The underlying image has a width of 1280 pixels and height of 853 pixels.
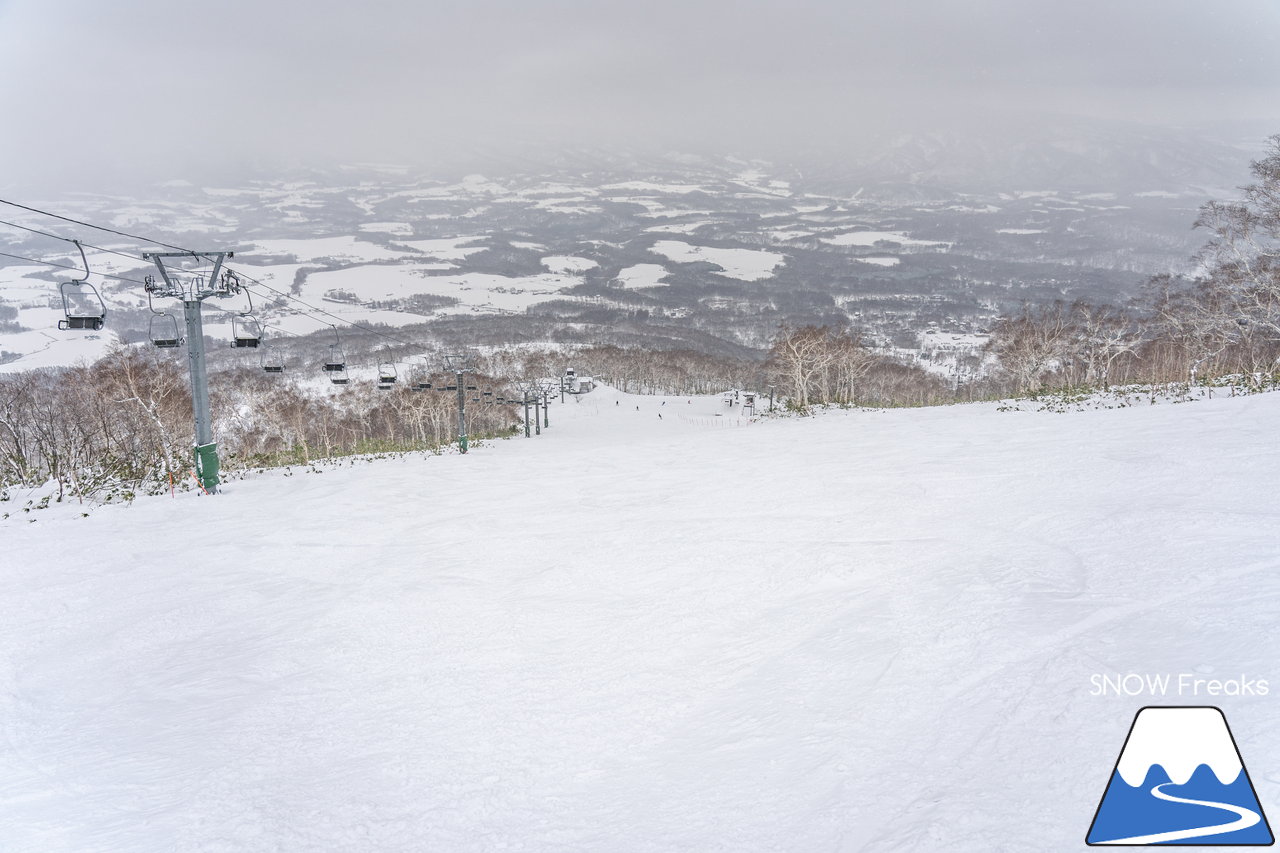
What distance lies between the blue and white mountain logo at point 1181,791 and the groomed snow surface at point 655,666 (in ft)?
0.42

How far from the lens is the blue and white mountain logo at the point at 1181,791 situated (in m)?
2.82

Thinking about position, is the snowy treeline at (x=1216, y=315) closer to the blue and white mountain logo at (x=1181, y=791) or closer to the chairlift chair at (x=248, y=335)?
the blue and white mountain logo at (x=1181, y=791)

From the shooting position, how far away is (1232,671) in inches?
153

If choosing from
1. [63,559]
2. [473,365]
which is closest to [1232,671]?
[63,559]

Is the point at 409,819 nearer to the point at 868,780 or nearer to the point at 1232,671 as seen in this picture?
the point at 868,780

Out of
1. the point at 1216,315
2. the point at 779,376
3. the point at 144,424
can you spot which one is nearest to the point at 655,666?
the point at 1216,315

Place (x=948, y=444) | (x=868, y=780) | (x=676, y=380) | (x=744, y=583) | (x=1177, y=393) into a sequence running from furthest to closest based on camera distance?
1. (x=676, y=380)
2. (x=1177, y=393)
3. (x=948, y=444)
4. (x=744, y=583)
5. (x=868, y=780)

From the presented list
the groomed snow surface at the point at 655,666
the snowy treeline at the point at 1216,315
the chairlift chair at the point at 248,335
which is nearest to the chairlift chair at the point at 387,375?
the chairlift chair at the point at 248,335

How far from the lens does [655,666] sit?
5.56 m

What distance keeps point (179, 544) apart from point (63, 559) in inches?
57.8

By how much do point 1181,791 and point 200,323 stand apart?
63.3ft

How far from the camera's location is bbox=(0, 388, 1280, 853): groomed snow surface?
3.69 meters

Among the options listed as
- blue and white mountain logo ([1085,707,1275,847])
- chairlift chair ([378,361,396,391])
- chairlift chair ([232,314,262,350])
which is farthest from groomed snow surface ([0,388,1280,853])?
chairlift chair ([378,361,396,391])

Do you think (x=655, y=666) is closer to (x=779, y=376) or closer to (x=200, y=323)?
(x=200, y=323)
